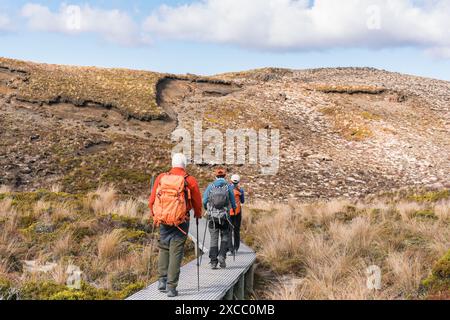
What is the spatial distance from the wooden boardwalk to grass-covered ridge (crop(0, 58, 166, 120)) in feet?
93.3

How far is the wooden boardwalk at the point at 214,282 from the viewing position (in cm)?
721

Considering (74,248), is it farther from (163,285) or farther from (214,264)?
(163,285)

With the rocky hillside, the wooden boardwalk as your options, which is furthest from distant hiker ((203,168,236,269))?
the rocky hillside

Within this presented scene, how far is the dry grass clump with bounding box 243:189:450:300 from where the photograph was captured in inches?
314

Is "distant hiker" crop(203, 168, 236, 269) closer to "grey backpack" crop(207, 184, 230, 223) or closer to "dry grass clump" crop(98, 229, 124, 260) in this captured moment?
"grey backpack" crop(207, 184, 230, 223)

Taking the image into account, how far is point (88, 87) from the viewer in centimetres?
4059

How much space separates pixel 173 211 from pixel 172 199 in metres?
0.18

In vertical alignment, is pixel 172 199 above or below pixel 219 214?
above

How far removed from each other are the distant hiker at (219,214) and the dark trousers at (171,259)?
193cm

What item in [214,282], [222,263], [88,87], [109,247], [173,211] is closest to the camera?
[173,211]

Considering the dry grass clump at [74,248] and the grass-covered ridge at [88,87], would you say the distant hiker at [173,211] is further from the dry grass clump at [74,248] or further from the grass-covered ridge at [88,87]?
the grass-covered ridge at [88,87]
